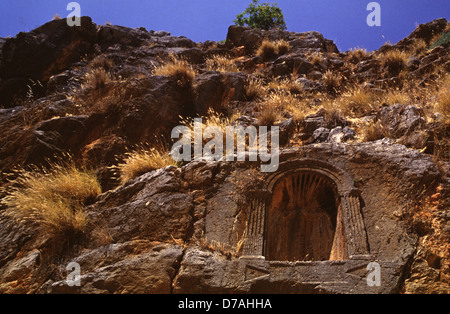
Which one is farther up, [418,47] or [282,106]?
[418,47]

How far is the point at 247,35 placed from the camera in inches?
647

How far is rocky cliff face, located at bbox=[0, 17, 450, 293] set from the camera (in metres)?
4.68

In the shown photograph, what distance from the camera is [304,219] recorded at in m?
6.24

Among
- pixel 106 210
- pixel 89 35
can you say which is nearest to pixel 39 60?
pixel 89 35

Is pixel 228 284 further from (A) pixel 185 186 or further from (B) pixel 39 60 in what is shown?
(B) pixel 39 60

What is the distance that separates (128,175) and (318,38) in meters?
12.7

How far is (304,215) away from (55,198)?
4.52 metres

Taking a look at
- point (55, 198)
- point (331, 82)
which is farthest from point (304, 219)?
point (331, 82)

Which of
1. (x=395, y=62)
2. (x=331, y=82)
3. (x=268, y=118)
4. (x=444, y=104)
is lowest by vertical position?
(x=444, y=104)

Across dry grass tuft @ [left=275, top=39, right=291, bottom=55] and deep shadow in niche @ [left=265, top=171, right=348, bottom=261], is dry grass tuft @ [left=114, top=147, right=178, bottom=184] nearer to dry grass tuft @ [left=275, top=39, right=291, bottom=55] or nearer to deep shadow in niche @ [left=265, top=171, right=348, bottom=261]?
deep shadow in niche @ [left=265, top=171, right=348, bottom=261]

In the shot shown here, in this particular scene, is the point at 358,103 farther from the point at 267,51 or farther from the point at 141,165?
the point at 267,51

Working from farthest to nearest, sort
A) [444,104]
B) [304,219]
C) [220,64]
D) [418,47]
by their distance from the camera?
1. [220,64]
2. [418,47]
3. [444,104]
4. [304,219]

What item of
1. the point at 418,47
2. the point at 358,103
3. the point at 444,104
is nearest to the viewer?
the point at 444,104

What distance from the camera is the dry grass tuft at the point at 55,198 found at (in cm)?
574
